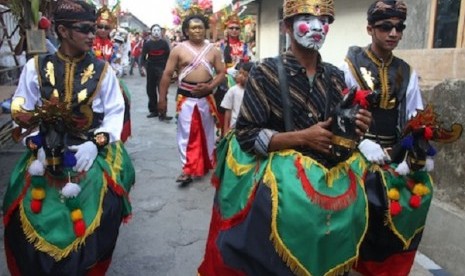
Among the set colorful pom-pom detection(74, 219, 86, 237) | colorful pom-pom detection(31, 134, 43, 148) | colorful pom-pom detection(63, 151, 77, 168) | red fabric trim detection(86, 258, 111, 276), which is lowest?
red fabric trim detection(86, 258, 111, 276)

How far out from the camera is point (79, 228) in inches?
95.2

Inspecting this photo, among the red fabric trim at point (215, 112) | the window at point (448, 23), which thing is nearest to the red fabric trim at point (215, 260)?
the red fabric trim at point (215, 112)

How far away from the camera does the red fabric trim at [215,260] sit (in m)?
2.25

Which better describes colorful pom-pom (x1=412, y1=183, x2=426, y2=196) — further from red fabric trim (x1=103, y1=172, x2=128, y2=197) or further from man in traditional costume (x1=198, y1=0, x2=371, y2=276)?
red fabric trim (x1=103, y1=172, x2=128, y2=197)

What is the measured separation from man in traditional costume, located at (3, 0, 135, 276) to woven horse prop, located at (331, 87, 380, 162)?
1269 mm

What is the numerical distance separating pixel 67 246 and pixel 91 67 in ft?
3.44

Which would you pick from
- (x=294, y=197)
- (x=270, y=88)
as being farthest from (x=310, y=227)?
(x=270, y=88)

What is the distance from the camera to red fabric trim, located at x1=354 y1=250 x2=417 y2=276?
2.94m

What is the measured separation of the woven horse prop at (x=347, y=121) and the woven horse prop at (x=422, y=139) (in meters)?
0.74

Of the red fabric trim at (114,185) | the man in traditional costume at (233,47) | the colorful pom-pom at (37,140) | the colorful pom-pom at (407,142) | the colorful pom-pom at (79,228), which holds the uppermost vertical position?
the man in traditional costume at (233,47)

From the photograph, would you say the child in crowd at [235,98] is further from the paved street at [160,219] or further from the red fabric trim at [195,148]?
the paved street at [160,219]

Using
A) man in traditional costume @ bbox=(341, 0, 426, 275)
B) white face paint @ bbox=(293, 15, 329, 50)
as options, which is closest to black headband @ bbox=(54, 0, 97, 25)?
white face paint @ bbox=(293, 15, 329, 50)

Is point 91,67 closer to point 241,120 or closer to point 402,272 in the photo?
point 241,120

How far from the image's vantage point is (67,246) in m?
2.41
